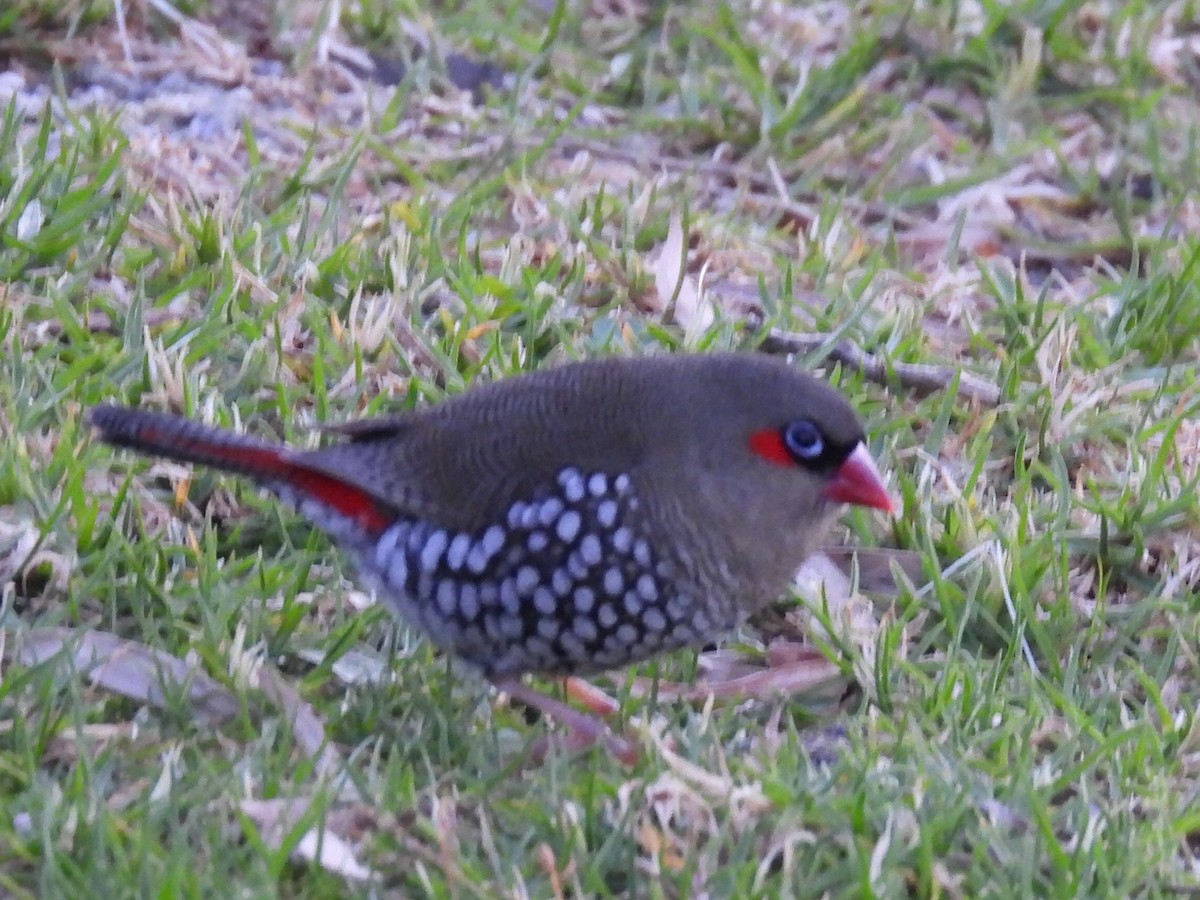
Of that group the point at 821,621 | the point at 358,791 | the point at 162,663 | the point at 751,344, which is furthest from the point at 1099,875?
the point at 751,344

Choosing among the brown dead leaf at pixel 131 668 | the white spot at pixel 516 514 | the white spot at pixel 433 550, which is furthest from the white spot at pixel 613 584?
the brown dead leaf at pixel 131 668

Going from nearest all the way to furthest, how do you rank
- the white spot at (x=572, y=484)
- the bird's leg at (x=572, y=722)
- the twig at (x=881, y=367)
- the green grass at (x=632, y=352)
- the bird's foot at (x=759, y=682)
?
the green grass at (x=632, y=352), the bird's leg at (x=572, y=722), the white spot at (x=572, y=484), the bird's foot at (x=759, y=682), the twig at (x=881, y=367)

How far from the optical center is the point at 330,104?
6.36 m

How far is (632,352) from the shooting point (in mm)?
5098

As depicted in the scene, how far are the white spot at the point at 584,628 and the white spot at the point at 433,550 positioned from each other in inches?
12.7

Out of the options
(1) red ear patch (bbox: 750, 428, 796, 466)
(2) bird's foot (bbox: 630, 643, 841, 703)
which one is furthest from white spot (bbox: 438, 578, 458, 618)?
(1) red ear patch (bbox: 750, 428, 796, 466)

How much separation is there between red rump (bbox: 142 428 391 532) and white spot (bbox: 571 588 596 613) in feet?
1.62

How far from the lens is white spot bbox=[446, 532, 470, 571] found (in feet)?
12.5

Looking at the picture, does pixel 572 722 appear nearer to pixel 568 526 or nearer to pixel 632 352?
pixel 568 526

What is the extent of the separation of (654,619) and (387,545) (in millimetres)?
608

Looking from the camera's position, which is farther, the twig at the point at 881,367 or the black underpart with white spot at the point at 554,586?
the twig at the point at 881,367

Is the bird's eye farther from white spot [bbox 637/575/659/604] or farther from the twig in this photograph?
the twig

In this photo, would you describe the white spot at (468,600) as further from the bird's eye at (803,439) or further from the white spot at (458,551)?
the bird's eye at (803,439)

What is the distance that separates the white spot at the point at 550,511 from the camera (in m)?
3.76
